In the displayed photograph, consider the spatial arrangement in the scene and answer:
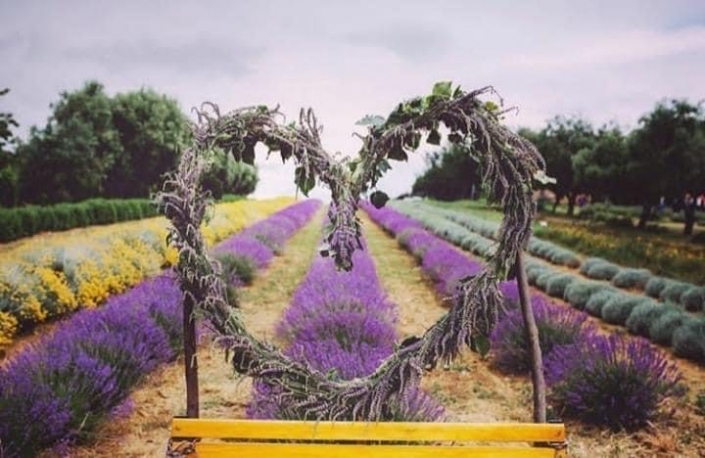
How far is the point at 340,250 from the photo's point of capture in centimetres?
187

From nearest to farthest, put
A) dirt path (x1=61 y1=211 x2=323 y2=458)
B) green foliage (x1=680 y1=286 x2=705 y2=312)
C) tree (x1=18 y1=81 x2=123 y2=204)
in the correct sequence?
1. dirt path (x1=61 y1=211 x2=323 y2=458)
2. green foliage (x1=680 y1=286 x2=705 y2=312)
3. tree (x1=18 y1=81 x2=123 y2=204)

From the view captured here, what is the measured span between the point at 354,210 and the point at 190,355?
2.50ft

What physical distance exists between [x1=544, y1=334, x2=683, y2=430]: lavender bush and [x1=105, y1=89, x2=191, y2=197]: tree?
3097 centimetres

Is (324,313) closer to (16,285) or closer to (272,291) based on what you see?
(16,285)

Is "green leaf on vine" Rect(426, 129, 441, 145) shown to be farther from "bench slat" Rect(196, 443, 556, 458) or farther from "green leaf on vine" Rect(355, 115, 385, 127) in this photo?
"bench slat" Rect(196, 443, 556, 458)

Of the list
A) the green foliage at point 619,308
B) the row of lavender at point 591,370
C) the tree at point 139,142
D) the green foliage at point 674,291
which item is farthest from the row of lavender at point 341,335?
the tree at point 139,142

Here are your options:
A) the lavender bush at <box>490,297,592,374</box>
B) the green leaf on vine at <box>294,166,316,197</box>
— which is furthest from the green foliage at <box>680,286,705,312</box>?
the green leaf on vine at <box>294,166,316,197</box>

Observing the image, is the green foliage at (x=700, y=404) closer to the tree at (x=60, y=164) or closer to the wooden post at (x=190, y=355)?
the wooden post at (x=190, y=355)

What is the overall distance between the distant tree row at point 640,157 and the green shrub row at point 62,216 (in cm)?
1269

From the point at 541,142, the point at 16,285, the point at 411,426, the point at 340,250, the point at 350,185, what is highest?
the point at 541,142

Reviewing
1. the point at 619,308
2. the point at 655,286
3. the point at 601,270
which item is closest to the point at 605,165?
the point at 601,270

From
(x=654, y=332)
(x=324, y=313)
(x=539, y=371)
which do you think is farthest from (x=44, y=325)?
(x=654, y=332)

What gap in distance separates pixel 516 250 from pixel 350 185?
616 mm

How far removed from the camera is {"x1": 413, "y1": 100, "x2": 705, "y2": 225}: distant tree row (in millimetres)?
21422
